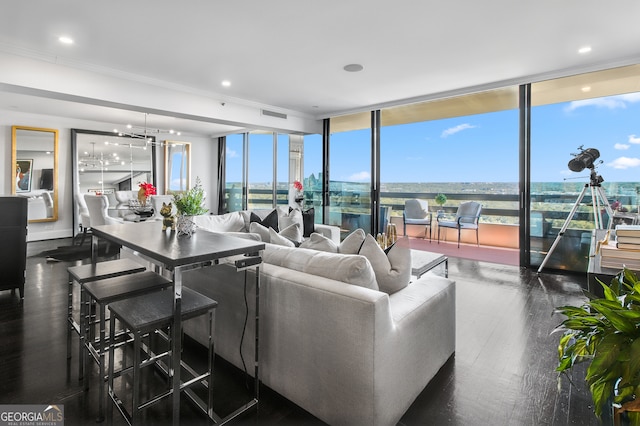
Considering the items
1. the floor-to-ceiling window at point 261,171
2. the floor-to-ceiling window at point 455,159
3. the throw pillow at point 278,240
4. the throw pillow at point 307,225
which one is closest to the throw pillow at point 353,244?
the throw pillow at point 278,240

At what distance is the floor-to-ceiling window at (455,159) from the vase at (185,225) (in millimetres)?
4676

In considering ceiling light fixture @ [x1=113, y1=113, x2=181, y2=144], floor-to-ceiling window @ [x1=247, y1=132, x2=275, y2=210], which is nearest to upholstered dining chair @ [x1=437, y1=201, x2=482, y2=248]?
floor-to-ceiling window @ [x1=247, y1=132, x2=275, y2=210]

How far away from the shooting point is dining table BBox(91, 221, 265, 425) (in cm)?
142

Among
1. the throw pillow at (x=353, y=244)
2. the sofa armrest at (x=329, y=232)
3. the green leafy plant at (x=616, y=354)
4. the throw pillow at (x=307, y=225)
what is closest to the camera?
the green leafy plant at (x=616, y=354)

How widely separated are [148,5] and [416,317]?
3091 mm

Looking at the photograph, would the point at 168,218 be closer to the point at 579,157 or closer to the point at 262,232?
the point at 262,232

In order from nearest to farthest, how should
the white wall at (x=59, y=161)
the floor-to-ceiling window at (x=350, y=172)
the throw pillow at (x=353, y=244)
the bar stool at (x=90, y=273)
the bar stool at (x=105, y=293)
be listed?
the bar stool at (x=105, y=293) < the bar stool at (x=90, y=273) < the throw pillow at (x=353, y=244) < the white wall at (x=59, y=161) < the floor-to-ceiling window at (x=350, y=172)

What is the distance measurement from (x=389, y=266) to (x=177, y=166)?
8.21 metres

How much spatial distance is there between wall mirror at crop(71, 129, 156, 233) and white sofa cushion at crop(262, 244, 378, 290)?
6180mm

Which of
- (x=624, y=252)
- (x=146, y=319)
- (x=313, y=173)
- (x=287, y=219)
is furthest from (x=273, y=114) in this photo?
(x=624, y=252)

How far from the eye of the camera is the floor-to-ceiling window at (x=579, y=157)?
12.9 feet

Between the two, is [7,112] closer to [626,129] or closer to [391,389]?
[391,389]

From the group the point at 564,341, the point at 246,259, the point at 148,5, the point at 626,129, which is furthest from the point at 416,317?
the point at 626,129

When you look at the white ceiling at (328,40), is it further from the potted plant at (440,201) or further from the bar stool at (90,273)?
the potted plant at (440,201)
